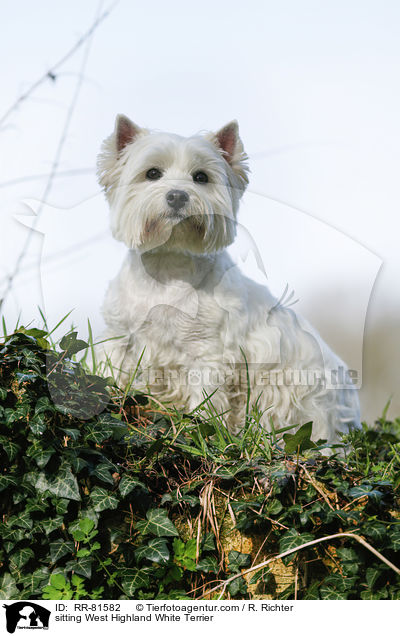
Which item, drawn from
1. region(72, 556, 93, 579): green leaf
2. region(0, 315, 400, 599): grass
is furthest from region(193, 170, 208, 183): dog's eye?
region(72, 556, 93, 579): green leaf

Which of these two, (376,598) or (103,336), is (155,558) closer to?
(376,598)

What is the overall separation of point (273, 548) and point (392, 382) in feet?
8.78

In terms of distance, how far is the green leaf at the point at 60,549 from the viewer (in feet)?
7.05

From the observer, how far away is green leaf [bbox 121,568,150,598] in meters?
2.16

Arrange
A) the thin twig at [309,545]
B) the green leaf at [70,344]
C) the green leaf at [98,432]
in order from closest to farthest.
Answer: the thin twig at [309,545], the green leaf at [98,432], the green leaf at [70,344]

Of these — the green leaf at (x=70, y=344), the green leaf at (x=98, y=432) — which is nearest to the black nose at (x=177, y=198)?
the green leaf at (x=70, y=344)

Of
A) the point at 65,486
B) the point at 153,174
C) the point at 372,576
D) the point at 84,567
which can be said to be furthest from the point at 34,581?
the point at 153,174

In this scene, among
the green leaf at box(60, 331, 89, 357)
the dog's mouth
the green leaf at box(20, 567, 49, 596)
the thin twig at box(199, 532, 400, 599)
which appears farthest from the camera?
the dog's mouth

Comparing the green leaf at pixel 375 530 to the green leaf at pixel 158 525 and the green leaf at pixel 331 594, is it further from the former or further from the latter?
the green leaf at pixel 158 525

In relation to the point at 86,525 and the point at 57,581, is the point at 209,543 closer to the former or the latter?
the point at 86,525

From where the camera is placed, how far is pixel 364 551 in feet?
7.00

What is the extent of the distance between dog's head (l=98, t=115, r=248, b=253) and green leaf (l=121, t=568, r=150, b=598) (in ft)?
4.82

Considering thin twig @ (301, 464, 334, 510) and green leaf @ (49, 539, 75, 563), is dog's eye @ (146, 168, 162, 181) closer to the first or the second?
thin twig @ (301, 464, 334, 510)

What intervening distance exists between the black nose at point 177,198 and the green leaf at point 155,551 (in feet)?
4.72
